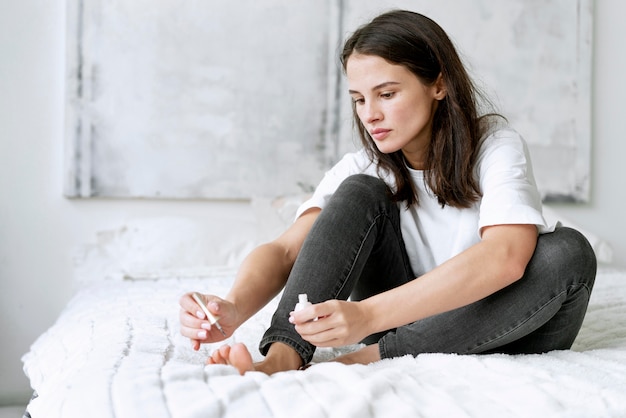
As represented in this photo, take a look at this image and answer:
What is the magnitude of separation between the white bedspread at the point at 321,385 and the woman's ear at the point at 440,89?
535mm

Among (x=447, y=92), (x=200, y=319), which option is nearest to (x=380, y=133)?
(x=447, y=92)

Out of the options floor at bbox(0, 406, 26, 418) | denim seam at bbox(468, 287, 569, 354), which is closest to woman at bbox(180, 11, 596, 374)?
denim seam at bbox(468, 287, 569, 354)

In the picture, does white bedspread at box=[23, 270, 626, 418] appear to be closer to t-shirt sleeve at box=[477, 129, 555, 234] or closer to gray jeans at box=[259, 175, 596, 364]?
gray jeans at box=[259, 175, 596, 364]

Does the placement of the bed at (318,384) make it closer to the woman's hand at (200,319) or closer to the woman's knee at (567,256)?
the woman's hand at (200,319)

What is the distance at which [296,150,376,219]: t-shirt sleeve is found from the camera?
4.86 feet

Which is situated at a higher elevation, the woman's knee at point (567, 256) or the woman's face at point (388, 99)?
the woman's face at point (388, 99)

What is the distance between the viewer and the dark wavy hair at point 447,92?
1.35 metres

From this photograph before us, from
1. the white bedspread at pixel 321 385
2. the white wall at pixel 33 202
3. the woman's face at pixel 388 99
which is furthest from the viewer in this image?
the white wall at pixel 33 202

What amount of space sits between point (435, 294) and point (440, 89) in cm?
50

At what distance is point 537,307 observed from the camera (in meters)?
1.18

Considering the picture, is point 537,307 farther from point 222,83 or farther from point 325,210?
point 222,83

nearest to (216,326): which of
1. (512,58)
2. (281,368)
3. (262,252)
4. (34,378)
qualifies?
(281,368)

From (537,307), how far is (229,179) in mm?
1736

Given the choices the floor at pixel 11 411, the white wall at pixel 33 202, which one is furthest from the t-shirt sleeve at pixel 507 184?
the floor at pixel 11 411
